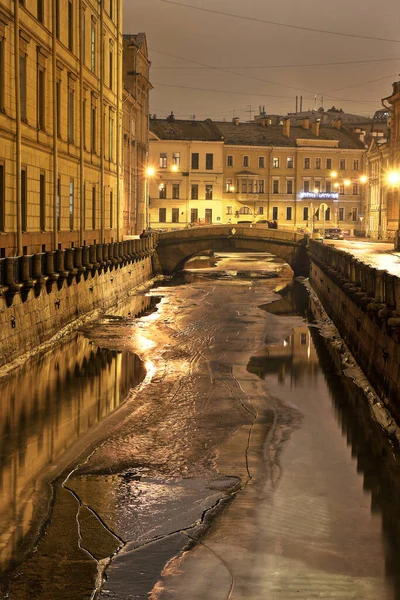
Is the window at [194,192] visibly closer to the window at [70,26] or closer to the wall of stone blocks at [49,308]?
the wall of stone blocks at [49,308]

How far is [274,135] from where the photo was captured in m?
112

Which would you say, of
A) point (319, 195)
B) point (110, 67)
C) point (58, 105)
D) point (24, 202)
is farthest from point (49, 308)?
point (319, 195)

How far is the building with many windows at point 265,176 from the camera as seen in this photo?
104 m

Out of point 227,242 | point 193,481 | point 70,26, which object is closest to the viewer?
point 193,481

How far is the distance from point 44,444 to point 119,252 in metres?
28.1

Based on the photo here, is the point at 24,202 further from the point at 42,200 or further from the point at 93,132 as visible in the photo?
the point at 93,132

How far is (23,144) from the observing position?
30688 mm

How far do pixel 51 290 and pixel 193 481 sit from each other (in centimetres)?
1594

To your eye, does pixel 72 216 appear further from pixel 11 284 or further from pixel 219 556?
pixel 219 556

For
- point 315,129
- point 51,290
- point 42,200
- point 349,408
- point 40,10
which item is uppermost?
point 315,129

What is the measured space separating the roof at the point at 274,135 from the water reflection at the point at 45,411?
264 feet

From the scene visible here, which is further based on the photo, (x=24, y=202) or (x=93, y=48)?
(x=93, y=48)

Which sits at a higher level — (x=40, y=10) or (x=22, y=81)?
(x=40, y=10)

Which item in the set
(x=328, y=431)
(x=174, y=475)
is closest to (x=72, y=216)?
(x=328, y=431)
